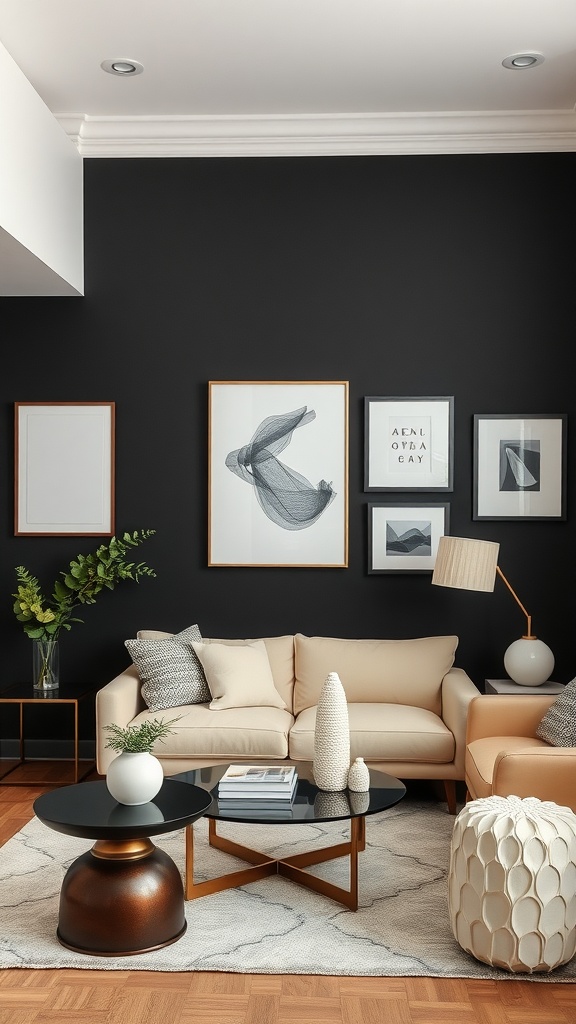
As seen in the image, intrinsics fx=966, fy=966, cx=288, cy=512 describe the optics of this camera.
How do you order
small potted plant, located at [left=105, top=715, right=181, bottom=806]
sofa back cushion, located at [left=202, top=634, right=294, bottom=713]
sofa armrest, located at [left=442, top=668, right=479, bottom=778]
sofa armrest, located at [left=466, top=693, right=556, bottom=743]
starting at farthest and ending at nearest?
sofa back cushion, located at [left=202, top=634, right=294, bottom=713], sofa armrest, located at [left=442, top=668, right=479, bottom=778], sofa armrest, located at [left=466, top=693, right=556, bottom=743], small potted plant, located at [left=105, top=715, right=181, bottom=806]

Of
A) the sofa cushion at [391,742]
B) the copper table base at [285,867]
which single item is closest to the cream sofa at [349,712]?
the sofa cushion at [391,742]

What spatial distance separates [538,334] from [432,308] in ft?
2.00

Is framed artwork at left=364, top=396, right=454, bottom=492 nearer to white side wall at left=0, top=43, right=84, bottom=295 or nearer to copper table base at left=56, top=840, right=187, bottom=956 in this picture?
white side wall at left=0, top=43, right=84, bottom=295

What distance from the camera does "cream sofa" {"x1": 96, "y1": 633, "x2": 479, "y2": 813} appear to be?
448 centimetres

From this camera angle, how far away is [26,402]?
5.50m

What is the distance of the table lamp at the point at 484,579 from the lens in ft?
16.0

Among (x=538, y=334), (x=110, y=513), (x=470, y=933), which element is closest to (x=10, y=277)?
(x=110, y=513)

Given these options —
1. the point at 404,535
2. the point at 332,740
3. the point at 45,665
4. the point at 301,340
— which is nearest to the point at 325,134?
the point at 301,340

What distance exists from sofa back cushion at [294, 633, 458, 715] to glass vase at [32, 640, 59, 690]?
131 cm

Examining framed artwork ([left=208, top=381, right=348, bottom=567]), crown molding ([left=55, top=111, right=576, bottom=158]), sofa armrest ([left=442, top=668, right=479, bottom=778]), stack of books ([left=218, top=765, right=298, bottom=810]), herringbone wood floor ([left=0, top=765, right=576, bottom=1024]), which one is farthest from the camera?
framed artwork ([left=208, top=381, right=348, bottom=567])

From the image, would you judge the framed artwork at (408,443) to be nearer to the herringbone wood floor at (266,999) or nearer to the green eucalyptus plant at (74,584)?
the green eucalyptus plant at (74,584)

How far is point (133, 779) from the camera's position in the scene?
316 centimetres

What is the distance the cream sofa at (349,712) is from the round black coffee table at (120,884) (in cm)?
132

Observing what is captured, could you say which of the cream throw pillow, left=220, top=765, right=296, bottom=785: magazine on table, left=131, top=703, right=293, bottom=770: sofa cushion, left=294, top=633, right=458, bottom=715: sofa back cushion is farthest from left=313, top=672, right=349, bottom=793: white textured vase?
left=294, top=633, right=458, bottom=715: sofa back cushion
